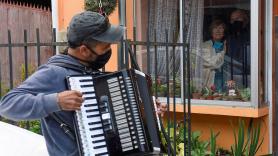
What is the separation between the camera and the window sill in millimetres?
5965

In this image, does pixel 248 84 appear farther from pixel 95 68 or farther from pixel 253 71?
pixel 95 68

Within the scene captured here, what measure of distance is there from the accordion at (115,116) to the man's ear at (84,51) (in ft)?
0.52

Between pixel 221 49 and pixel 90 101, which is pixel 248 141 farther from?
pixel 90 101

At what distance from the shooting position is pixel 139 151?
2922mm

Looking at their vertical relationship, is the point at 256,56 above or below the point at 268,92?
above

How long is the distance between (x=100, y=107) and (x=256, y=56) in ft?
11.5

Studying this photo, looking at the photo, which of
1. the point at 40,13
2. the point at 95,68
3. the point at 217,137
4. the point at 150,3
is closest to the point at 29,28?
the point at 40,13

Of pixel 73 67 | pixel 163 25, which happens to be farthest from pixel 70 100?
pixel 163 25

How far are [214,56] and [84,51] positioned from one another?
12.3 ft

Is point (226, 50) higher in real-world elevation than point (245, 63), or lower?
higher

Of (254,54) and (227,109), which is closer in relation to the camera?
(254,54)

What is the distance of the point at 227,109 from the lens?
6.13m

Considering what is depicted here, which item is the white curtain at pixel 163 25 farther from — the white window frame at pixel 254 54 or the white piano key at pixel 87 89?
the white piano key at pixel 87 89

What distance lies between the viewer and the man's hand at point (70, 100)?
2.63m
